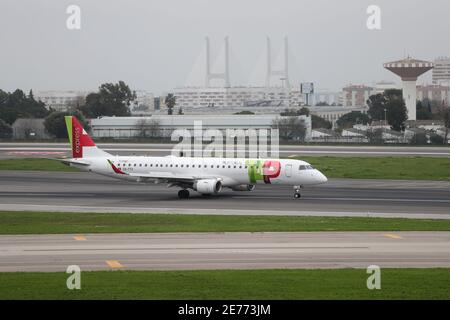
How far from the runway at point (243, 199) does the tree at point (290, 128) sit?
236ft

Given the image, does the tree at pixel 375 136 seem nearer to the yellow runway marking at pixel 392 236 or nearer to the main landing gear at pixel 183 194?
the main landing gear at pixel 183 194

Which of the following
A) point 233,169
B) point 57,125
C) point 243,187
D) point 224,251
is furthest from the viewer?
point 57,125

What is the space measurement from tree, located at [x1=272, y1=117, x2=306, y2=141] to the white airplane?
8265 cm

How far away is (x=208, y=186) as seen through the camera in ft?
195

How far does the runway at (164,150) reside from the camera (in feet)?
344

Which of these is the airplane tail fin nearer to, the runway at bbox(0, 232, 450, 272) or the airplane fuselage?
the airplane fuselage

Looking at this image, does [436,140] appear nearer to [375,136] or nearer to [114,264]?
[375,136]

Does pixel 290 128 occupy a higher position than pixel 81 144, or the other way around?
pixel 81 144

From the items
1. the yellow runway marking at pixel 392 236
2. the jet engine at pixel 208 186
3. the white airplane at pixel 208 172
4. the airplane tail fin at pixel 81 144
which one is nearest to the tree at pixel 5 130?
the airplane tail fin at pixel 81 144

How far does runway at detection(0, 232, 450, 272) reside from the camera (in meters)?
31.4

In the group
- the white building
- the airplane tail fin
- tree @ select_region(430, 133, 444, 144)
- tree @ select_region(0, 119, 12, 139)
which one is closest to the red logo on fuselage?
the airplane tail fin

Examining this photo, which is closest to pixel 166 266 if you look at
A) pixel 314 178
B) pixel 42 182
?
pixel 314 178

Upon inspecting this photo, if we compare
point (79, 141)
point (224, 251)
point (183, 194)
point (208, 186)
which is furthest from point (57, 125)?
point (224, 251)

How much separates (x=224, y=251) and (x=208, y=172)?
27366mm
